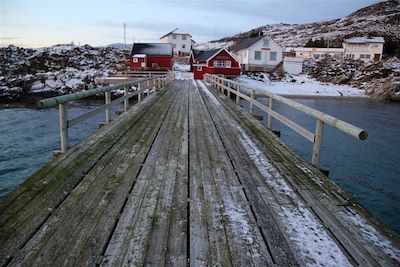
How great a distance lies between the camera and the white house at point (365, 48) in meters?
68.1

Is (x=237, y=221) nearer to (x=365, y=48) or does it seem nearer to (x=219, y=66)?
(x=219, y=66)

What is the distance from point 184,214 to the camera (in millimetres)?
3373

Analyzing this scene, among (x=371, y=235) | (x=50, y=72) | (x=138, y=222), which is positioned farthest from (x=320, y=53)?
(x=138, y=222)

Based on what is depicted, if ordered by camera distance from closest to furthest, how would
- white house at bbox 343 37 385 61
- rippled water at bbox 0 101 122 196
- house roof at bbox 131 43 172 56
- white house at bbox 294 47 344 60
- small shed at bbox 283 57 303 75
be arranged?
rippled water at bbox 0 101 122 196 < house roof at bbox 131 43 172 56 < small shed at bbox 283 57 303 75 < white house at bbox 343 37 385 61 < white house at bbox 294 47 344 60

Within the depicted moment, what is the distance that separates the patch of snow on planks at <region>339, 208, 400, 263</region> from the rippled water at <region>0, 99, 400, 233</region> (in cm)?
553

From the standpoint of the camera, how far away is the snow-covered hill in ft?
115

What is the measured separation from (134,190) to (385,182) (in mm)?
9763

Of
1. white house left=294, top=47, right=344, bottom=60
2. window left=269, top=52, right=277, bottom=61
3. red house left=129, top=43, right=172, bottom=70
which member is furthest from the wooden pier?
white house left=294, top=47, right=344, bottom=60

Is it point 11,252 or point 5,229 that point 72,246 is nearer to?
point 11,252

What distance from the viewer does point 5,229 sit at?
9.66 feet

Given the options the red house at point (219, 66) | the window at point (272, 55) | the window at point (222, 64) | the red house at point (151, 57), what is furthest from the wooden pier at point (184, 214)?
the window at point (272, 55)

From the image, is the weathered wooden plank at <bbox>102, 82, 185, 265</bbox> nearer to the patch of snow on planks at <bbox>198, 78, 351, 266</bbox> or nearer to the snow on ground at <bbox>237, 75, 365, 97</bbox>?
the patch of snow on planks at <bbox>198, 78, 351, 266</bbox>

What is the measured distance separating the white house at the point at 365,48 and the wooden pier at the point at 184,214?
2941 inches

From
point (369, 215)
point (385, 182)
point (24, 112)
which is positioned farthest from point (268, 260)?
point (24, 112)
